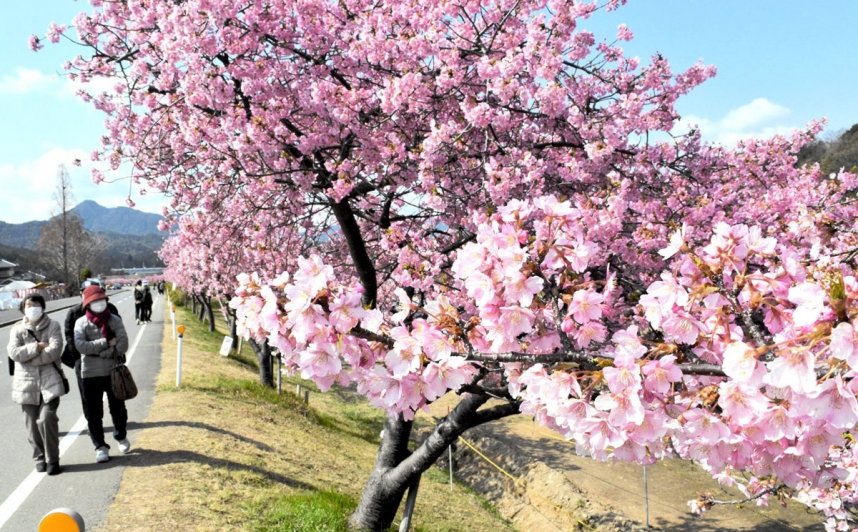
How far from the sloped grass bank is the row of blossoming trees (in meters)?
1.06

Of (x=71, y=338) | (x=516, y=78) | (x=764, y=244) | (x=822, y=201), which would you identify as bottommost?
(x=71, y=338)

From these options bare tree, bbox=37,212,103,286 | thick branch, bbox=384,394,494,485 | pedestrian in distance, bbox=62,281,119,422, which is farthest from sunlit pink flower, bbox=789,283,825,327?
bare tree, bbox=37,212,103,286

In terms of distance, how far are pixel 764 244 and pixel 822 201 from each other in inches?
273

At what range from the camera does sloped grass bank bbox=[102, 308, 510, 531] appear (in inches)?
211

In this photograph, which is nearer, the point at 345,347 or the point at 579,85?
the point at 345,347

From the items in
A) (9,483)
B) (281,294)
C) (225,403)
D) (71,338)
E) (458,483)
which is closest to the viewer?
(281,294)

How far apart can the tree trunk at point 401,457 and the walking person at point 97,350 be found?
3018 millimetres

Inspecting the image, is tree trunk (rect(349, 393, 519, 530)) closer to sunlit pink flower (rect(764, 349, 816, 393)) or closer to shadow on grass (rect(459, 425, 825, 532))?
sunlit pink flower (rect(764, 349, 816, 393))

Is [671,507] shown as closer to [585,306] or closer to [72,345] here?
[585,306]

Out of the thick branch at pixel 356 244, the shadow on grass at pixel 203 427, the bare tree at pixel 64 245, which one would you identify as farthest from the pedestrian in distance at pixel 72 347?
the bare tree at pixel 64 245

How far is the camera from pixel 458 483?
39.4ft

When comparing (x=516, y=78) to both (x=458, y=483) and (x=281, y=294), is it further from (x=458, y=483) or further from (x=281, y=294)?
(x=458, y=483)

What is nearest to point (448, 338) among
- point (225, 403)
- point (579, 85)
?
point (579, 85)

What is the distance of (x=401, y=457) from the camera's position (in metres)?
6.81
